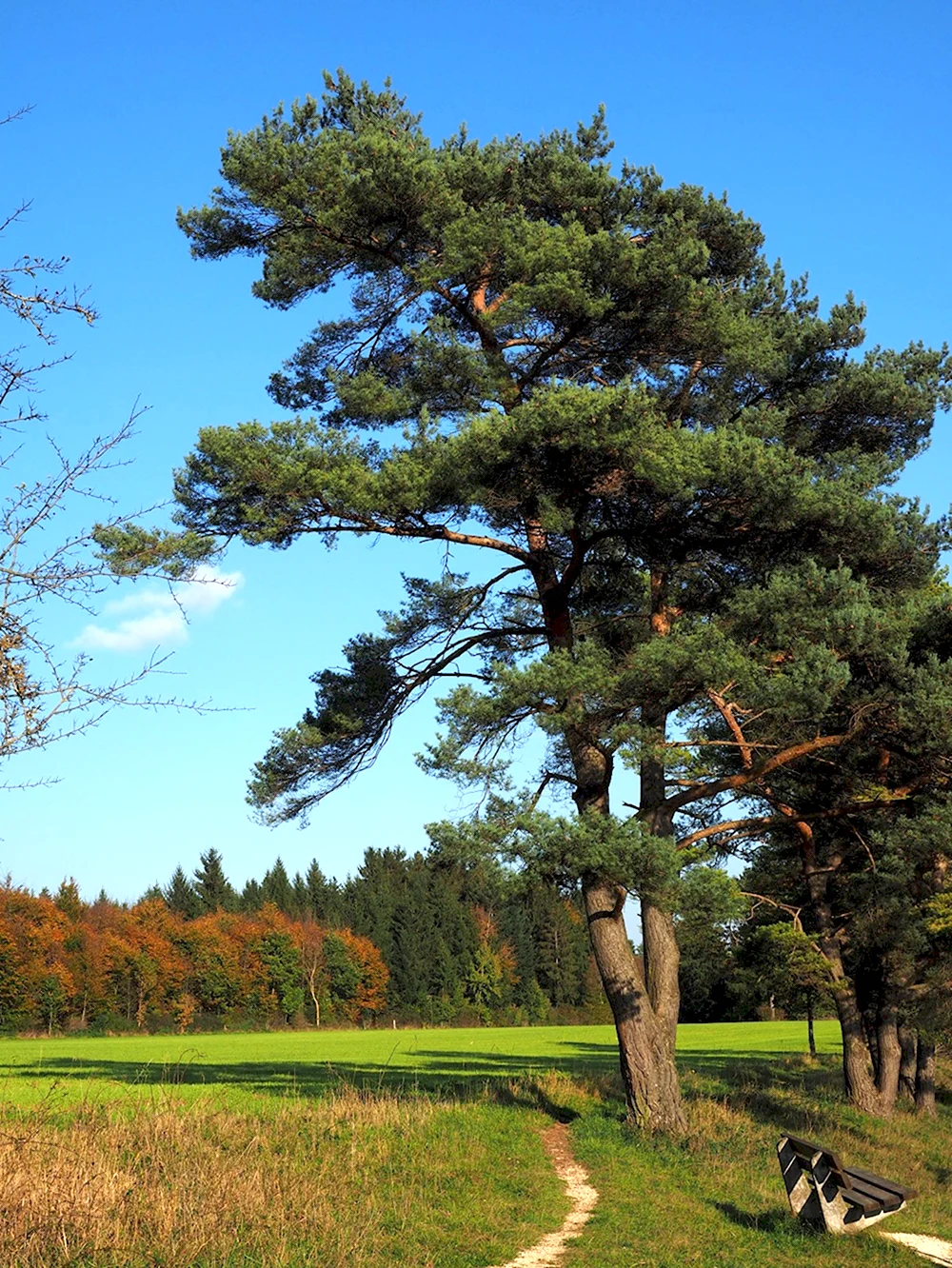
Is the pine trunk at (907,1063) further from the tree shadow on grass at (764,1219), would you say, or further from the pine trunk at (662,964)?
the tree shadow on grass at (764,1219)

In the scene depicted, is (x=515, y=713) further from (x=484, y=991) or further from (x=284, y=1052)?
(x=484, y=991)

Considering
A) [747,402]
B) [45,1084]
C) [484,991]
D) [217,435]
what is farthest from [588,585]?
[484,991]

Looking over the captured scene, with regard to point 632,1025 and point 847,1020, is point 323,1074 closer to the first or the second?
point 847,1020

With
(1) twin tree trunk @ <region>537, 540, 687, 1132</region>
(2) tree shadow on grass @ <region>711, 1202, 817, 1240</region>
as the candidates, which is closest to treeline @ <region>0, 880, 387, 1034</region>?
(1) twin tree trunk @ <region>537, 540, 687, 1132</region>

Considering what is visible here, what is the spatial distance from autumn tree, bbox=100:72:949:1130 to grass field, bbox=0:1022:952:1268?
Result: 1.91 meters

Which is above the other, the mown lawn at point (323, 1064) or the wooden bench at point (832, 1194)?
the wooden bench at point (832, 1194)

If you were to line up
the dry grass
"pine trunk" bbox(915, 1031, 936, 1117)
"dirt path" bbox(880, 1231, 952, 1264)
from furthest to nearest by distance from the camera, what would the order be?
"pine trunk" bbox(915, 1031, 936, 1117), "dirt path" bbox(880, 1231, 952, 1264), the dry grass

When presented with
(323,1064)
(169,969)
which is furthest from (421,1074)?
(169,969)

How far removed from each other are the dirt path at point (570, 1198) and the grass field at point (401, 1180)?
146 millimetres

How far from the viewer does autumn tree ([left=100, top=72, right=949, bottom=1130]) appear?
49.1 ft

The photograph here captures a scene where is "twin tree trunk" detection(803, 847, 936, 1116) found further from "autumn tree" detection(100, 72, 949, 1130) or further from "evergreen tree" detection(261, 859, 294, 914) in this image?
"evergreen tree" detection(261, 859, 294, 914)

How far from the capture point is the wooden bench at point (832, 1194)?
1141 cm

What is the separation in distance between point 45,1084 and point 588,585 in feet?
42.0

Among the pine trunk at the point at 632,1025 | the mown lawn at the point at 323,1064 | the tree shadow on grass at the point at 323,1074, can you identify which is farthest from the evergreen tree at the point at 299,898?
the pine trunk at the point at 632,1025
